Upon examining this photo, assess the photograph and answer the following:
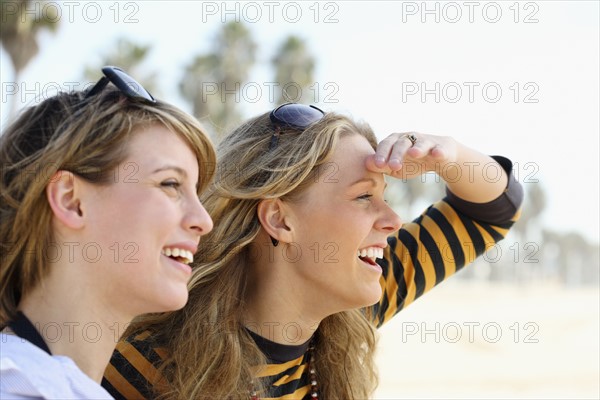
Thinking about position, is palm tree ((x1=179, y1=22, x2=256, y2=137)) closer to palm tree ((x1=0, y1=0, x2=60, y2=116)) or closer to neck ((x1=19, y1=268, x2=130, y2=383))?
palm tree ((x1=0, y1=0, x2=60, y2=116))

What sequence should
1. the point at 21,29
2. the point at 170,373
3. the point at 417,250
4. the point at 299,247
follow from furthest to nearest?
1. the point at 21,29
2. the point at 417,250
3. the point at 299,247
4. the point at 170,373

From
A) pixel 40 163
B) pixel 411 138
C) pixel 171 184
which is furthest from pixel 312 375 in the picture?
pixel 40 163

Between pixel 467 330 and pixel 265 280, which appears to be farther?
pixel 467 330

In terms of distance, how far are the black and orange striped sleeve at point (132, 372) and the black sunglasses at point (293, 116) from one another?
1.21m

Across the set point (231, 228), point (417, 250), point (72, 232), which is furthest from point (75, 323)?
point (417, 250)

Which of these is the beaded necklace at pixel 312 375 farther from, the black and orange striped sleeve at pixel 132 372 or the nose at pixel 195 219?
the nose at pixel 195 219

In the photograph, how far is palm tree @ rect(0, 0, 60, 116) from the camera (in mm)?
25266

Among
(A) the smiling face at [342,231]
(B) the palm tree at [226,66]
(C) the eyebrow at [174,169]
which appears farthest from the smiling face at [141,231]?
(B) the palm tree at [226,66]

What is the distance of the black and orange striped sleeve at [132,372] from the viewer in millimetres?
3559

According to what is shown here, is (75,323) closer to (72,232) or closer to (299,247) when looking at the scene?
(72,232)

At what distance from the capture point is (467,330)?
32.5m

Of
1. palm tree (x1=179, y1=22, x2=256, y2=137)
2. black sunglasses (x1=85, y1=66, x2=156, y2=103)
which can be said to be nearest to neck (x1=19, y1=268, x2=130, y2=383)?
black sunglasses (x1=85, y1=66, x2=156, y2=103)

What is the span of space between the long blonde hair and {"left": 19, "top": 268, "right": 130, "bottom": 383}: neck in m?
0.88

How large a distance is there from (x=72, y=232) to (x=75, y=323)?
1.03 feet
